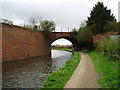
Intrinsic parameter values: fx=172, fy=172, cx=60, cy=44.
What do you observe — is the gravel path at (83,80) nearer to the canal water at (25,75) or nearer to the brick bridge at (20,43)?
the canal water at (25,75)

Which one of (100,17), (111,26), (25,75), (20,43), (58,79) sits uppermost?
(100,17)

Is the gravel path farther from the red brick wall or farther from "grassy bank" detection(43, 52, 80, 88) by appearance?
the red brick wall

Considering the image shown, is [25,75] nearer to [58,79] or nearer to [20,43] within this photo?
[58,79]

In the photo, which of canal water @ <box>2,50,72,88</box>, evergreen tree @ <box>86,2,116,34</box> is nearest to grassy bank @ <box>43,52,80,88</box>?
canal water @ <box>2,50,72,88</box>

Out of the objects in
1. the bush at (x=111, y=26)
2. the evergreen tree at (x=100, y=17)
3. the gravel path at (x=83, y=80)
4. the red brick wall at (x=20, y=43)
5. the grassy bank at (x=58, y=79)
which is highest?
the evergreen tree at (x=100, y=17)

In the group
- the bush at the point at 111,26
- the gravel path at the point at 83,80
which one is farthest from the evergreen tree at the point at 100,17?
the gravel path at the point at 83,80

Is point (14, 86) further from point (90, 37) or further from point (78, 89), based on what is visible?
point (90, 37)

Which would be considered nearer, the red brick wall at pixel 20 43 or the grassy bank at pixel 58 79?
the grassy bank at pixel 58 79

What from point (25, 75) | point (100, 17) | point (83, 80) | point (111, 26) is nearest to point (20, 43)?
point (25, 75)

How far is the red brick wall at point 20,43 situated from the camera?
2209 cm

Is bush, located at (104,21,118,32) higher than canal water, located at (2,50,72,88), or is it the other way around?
bush, located at (104,21,118,32)

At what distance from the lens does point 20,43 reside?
26.3m

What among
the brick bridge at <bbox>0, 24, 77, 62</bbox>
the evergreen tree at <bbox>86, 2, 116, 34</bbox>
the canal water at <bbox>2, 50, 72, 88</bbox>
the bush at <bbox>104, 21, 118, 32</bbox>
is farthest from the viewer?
the evergreen tree at <bbox>86, 2, 116, 34</bbox>

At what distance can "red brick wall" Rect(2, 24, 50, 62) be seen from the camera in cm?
2209
